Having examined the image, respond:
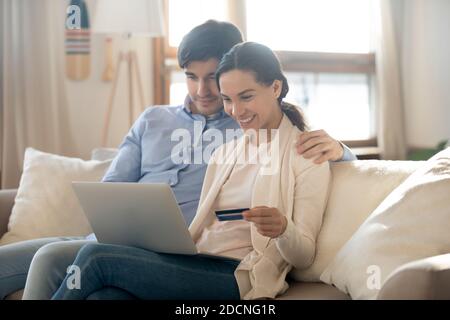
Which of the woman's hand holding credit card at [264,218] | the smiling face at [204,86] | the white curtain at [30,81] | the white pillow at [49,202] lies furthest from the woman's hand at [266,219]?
the white curtain at [30,81]

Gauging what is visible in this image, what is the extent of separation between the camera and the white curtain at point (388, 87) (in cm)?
418

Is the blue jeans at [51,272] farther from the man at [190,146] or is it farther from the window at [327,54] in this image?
the window at [327,54]

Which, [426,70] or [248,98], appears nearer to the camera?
[248,98]

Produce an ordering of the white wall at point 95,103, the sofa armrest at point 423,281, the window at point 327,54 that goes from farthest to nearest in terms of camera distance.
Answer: the window at point 327,54 < the white wall at point 95,103 < the sofa armrest at point 423,281

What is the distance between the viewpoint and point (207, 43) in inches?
71.7

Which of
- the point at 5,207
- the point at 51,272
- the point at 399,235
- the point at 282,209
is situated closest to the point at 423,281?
the point at 399,235

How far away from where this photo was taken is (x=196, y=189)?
187 centimetres

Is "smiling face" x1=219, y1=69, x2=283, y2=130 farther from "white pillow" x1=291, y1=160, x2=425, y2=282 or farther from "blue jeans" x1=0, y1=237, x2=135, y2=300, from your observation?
"blue jeans" x1=0, y1=237, x2=135, y2=300

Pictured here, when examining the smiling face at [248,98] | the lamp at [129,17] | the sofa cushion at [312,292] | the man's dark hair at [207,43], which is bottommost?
the sofa cushion at [312,292]

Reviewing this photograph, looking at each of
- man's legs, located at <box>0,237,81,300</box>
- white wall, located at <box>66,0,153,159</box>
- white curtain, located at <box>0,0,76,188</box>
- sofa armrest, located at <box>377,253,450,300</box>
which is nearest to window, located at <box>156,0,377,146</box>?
white wall, located at <box>66,0,153,159</box>

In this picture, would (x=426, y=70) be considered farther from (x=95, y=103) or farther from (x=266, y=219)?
(x=266, y=219)

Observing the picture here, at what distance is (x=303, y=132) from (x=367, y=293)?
0.46 meters

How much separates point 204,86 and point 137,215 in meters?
0.55

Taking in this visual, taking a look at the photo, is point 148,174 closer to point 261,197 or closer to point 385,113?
point 261,197
